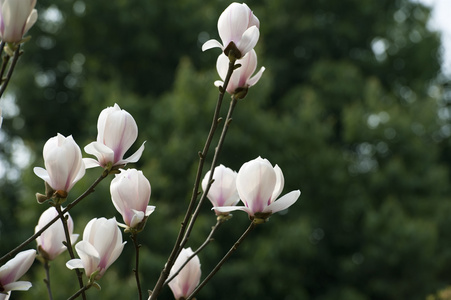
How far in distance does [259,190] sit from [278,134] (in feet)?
20.4

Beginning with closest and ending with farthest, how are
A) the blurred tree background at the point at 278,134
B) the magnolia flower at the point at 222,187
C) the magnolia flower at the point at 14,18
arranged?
the magnolia flower at the point at 14,18 → the magnolia flower at the point at 222,187 → the blurred tree background at the point at 278,134

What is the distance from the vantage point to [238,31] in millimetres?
887

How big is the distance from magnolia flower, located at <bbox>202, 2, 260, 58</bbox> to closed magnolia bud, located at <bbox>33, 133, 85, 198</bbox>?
0.23 m

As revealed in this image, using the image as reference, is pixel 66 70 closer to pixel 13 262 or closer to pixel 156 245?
pixel 156 245

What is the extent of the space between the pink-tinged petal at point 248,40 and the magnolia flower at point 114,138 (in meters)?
0.17

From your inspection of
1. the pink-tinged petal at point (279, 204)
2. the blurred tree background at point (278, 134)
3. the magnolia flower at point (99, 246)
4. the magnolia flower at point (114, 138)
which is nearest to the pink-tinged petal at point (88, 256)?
the magnolia flower at point (99, 246)

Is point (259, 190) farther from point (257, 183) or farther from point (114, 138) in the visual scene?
point (114, 138)

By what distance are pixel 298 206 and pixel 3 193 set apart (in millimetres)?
3228

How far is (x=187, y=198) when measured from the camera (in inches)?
250

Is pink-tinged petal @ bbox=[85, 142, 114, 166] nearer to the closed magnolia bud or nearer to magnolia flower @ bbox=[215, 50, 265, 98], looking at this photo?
the closed magnolia bud

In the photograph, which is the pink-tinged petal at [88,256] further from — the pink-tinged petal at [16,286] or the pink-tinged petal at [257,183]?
the pink-tinged petal at [257,183]

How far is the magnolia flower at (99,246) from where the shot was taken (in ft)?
2.78

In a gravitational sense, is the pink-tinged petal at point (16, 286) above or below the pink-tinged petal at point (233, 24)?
below

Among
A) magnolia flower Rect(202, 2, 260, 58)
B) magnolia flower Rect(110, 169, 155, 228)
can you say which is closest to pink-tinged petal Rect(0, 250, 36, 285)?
magnolia flower Rect(110, 169, 155, 228)
